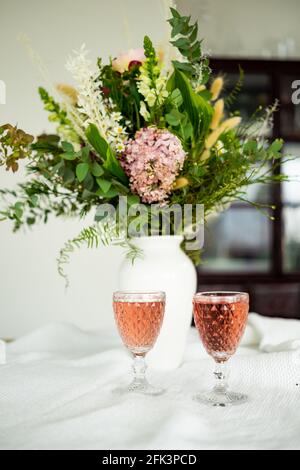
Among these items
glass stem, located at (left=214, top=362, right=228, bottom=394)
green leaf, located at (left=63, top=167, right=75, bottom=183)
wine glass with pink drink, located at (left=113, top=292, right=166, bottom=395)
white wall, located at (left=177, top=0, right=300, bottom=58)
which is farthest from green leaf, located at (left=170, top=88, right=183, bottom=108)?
white wall, located at (left=177, top=0, right=300, bottom=58)

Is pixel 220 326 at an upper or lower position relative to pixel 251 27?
lower

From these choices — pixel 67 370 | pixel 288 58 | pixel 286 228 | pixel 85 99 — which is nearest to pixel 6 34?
pixel 288 58

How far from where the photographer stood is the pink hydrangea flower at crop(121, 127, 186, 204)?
1.02 meters

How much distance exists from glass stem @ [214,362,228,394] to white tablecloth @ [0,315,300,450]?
41 millimetres

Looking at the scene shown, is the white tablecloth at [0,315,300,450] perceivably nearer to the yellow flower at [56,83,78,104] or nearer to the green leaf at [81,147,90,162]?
the green leaf at [81,147,90,162]

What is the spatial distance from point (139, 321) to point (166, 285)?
22cm

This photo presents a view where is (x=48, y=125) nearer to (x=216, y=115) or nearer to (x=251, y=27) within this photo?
(x=251, y=27)

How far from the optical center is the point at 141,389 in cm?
91

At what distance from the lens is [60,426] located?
71cm

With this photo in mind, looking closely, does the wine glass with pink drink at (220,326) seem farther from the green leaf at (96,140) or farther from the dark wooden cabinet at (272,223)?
the dark wooden cabinet at (272,223)

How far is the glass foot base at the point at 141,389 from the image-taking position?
897 millimetres

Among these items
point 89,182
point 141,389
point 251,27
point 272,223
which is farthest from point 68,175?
point 251,27

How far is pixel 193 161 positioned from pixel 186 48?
0.67 feet

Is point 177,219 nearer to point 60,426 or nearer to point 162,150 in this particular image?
point 162,150
